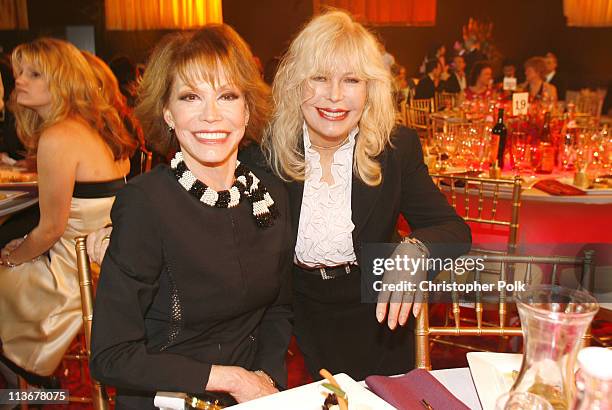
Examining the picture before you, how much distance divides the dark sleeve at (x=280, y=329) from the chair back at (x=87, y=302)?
1.39ft

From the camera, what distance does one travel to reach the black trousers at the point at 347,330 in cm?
216

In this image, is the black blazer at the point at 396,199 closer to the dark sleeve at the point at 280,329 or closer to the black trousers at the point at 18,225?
the dark sleeve at the point at 280,329

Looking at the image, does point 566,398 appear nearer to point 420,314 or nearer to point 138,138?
point 420,314

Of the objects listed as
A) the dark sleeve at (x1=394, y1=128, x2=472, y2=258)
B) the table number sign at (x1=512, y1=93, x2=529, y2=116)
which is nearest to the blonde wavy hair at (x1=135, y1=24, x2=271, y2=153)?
the dark sleeve at (x1=394, y1=128, x2=472, y2=258)

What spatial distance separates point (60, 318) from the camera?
8.81ft

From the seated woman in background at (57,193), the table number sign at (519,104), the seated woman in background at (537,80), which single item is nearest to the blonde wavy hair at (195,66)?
the seated woman in background at (57,193)

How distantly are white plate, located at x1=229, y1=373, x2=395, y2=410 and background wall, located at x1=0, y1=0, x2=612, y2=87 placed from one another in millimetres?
8356

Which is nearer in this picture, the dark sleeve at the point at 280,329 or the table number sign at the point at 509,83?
the dark sleeve at the point at 280,329

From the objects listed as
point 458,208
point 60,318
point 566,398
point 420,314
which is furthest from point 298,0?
point 566,398

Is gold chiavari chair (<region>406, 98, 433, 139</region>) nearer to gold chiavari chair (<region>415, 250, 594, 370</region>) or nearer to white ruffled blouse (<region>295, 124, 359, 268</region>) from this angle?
white ruffled blouse (<region>295, 124, 359, 268</region>)

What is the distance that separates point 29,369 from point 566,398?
2.39 m

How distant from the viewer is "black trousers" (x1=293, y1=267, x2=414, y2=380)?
2158mm

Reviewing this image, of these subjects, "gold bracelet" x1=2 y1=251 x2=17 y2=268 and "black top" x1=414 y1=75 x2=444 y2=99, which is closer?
"gold bracelet" x1=2 y1=251 x2=17 y2=268

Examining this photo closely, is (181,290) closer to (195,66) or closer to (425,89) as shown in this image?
(195,66)
